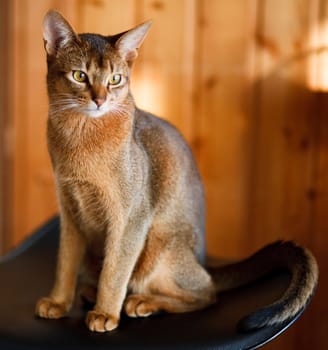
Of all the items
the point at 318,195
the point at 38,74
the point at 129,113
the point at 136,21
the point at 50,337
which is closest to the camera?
the point at 50,337

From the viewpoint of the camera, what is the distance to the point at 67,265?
118 centimetres

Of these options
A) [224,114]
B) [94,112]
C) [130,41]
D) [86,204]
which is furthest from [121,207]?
[224,114]

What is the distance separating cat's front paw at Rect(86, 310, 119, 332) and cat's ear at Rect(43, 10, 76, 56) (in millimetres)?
459

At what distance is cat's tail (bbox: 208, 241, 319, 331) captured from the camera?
3.31ft

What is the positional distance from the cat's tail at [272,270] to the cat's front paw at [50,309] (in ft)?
1.03

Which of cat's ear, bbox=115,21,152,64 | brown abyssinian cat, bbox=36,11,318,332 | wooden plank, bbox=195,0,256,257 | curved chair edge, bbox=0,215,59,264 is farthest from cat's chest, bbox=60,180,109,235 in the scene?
wooden plank, bbox=195,0,256,257

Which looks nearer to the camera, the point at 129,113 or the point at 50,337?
the point at 50,337

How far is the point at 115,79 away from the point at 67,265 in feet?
1.22

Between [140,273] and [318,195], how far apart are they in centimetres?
68

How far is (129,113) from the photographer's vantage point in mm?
1113

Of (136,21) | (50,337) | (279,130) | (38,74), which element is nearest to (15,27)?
(38,74)

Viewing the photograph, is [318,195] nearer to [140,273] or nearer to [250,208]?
[250,208]

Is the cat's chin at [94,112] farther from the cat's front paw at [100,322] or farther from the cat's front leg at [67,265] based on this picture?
the cat's front paw at [100,322]

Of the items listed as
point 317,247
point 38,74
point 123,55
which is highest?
point 123,55
